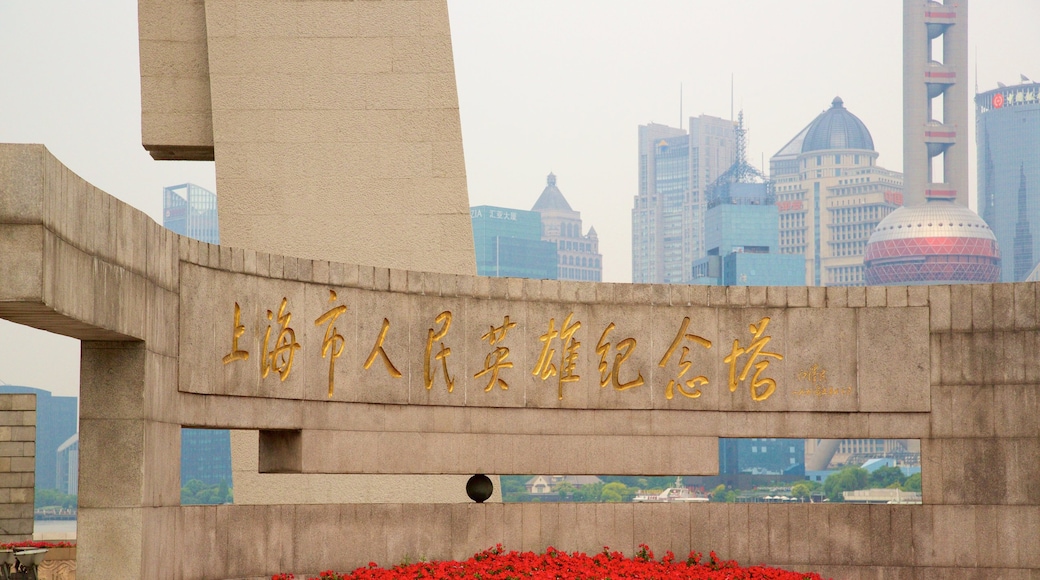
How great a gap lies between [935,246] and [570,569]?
18371cm

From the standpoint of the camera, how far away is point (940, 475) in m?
14.3

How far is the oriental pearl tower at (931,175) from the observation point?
186500 millimetres

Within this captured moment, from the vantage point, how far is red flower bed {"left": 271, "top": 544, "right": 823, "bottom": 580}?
41.6 ft

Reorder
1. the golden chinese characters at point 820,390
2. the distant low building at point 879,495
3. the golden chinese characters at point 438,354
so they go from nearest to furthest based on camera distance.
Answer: the golden chinese characters at point 438,354 < the golden chinese characters at point 820,390 < the distant low building at point 879,495

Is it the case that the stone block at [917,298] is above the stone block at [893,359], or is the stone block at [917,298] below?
above

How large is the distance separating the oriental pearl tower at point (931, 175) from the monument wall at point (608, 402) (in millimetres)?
179107

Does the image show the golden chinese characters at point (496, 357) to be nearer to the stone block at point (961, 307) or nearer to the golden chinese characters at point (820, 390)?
the golden chinese characters at point (820, 390)

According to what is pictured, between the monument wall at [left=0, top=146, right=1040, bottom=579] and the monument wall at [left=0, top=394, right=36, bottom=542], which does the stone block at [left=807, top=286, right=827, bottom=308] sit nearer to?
the monument wall at [left=0, top=146, right=1040, bottom=579]

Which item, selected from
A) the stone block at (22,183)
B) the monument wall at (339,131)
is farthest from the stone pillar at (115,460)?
the monument wall at (339,131)

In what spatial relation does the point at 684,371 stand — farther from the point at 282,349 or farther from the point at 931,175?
the point at 931,175

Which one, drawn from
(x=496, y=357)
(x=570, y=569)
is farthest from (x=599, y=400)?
(x=570, y=569)

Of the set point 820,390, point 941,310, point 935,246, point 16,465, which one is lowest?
point 16,465

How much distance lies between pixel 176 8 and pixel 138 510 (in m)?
11.2

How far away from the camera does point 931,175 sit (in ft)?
631
